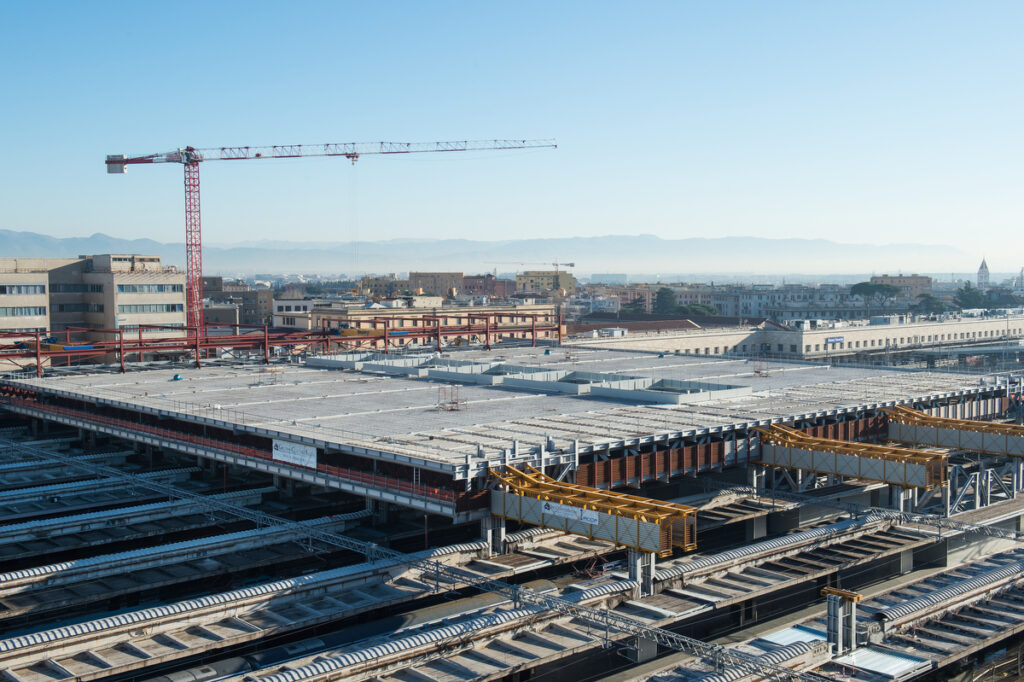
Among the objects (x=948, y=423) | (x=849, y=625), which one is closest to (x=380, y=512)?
(x=849, y=625)

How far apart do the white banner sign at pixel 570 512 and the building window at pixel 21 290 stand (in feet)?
231

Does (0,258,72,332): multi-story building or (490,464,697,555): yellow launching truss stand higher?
(0,258,72,332): multi-story building

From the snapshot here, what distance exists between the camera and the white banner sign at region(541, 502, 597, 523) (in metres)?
28.4

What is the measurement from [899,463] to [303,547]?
21.6m

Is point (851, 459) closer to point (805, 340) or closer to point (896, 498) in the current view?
point (896, 498)

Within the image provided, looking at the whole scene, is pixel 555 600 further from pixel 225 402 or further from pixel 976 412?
pixel 976 412

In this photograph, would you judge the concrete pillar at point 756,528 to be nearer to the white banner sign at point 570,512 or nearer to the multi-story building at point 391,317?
the white banner sign at point 570,512

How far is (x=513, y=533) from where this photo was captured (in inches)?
1328

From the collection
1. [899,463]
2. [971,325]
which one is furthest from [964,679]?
[971,325]

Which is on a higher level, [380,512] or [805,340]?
[805,340]

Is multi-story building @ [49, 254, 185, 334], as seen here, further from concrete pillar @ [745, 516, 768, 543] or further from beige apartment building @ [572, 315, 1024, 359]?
concrete pillar @ [745, 516, 768, 543]

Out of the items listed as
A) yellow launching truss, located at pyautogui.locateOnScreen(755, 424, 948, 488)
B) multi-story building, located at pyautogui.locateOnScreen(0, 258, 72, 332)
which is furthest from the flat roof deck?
multi-story building, located at pyautogui.locateOnScreen(0, 258, 72, 332)

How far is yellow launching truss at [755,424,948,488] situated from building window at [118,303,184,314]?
67604 millimetres

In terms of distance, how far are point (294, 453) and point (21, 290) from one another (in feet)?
197
